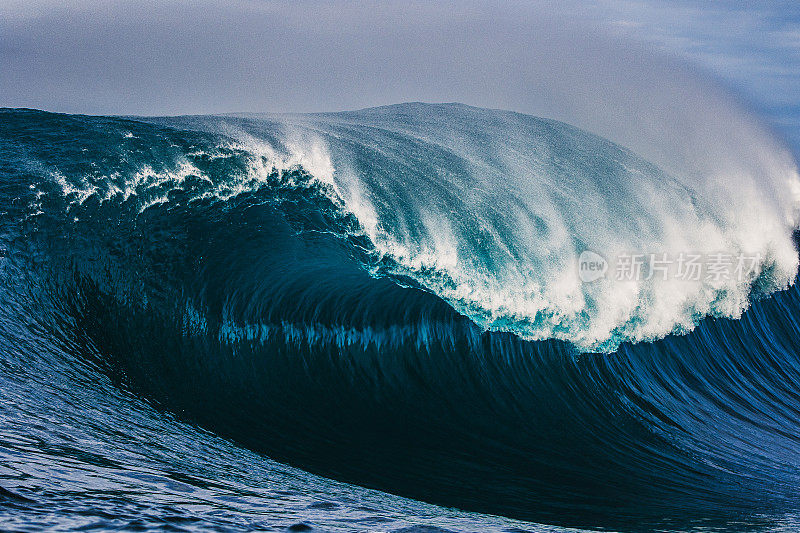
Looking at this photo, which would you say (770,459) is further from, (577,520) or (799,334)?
(799,334)

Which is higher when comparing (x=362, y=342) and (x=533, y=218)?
(x=533, y=218)

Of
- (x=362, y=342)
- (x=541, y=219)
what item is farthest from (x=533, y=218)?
(x=362, y=342)

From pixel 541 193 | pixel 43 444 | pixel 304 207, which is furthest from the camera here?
pixel 541 193

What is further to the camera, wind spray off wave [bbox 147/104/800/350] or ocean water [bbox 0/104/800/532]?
wind spray off wave [bbox 147/104/800/350]

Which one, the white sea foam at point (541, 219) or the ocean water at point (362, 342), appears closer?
the ocean water at point (362, 342)

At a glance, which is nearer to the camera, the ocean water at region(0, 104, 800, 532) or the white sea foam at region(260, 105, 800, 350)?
the ocean water at region(0, 104, 800, 532)

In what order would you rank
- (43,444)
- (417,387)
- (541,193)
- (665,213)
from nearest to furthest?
(43,444) < (417,387) < (541,193) < (665,213)

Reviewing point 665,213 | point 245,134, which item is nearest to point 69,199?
point 245,134

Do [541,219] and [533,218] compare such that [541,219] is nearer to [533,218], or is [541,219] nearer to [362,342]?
[533,218]
